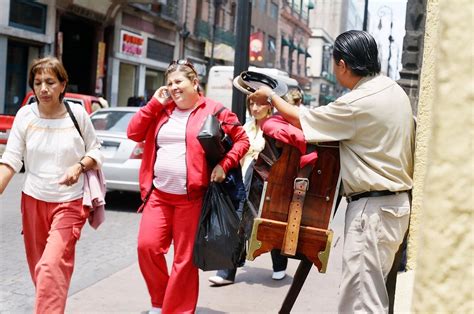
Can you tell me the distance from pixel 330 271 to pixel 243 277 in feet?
3.31

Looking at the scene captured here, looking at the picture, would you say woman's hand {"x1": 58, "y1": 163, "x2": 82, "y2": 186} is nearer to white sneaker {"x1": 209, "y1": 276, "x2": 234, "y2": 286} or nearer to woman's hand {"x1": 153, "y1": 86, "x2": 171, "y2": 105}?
woman's hand {"x1": 153, "y1": 86, "x2": 171, "y2": 105}

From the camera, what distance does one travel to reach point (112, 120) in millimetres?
10781

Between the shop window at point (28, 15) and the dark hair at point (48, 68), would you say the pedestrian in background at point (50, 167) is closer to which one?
the dark hair at point (48, 68)

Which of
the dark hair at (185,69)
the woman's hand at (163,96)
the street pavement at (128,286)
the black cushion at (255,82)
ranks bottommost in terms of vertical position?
the street pavement at (128,286)

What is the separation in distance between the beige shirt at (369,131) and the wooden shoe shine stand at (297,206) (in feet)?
0.87

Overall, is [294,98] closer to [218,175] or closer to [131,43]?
[218,175]

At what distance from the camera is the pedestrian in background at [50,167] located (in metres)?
4.00

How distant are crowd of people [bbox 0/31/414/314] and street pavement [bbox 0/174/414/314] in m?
0.77

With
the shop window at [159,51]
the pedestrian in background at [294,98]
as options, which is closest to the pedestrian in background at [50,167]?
the pedestrian in background at [294,98]

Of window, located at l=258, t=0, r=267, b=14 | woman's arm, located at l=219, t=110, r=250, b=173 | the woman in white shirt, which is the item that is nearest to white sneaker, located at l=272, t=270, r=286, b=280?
the woman in white shirt

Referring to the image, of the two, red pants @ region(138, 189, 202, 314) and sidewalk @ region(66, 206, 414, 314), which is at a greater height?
red pants @ region(138, 189, 202, 314)

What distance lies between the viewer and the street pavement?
504 centimetres

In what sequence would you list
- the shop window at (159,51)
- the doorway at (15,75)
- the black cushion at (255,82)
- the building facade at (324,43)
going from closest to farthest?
1. the black cushion at (255,82)
2. the doorway at (15,75)
3. the shop window at (159,51)
4. the building facade at (324,43)

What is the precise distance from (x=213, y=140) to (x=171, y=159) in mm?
357
